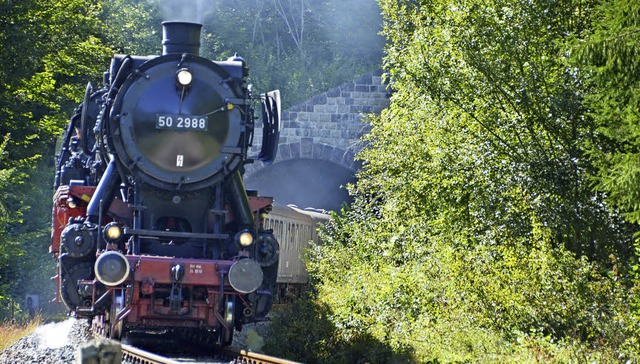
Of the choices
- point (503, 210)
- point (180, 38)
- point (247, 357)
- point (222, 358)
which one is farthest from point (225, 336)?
point (503, 210)

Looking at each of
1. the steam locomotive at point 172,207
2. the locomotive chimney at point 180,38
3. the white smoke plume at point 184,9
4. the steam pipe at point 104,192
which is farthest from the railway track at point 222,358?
the white smoke plume at point 184,9

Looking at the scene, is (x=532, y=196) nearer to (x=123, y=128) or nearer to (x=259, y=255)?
(x=259, y=255)

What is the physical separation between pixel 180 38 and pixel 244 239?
90.5 inches

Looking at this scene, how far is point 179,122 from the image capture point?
10.7 meters

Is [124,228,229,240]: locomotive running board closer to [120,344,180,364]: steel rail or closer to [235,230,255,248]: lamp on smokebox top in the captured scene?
[235,230,255,248]: lamp on smokebox top

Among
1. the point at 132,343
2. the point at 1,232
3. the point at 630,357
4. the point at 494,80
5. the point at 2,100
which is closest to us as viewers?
the point at 630,357

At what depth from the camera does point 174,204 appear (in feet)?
36.2

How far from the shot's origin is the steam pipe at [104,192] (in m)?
10.9

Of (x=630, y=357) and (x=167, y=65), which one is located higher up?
(x=167, y=65)

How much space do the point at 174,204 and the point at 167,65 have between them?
1.47 m

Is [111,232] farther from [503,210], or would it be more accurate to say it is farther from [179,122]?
[503,210]

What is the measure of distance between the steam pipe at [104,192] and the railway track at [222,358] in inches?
55.7

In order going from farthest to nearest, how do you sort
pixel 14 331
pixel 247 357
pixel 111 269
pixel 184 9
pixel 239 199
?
pixel 14 331 → pixel 184 9 → pixel 239 199 → pixel 247 357 → pixel 111 269

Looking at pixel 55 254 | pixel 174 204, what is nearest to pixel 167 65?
pixel 174 204
